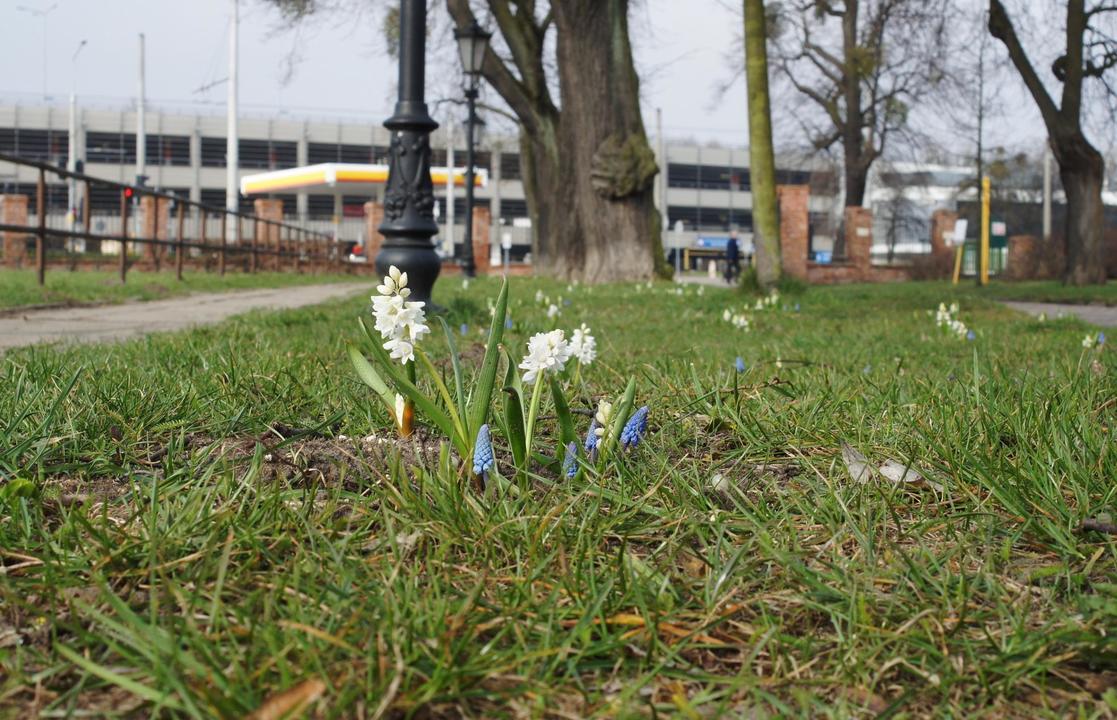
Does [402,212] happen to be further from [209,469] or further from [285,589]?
[285,589]

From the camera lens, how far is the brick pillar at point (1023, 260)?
34128 mm

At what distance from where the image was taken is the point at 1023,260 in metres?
34.5

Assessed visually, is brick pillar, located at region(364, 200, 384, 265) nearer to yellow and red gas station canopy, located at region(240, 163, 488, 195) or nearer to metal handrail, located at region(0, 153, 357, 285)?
yellow and red gas station canopy, located at region(240, 163, 488, 195)

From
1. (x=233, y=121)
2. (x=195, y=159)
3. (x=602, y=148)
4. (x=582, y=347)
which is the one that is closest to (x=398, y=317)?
(x=582, y=347)

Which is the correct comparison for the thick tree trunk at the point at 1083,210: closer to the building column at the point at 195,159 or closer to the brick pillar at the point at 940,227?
the brick pillar at the point at 940,227

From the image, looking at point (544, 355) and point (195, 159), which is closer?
point (544, 355)

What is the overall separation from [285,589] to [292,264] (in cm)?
2610

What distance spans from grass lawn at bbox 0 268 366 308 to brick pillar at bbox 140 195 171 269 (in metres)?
0.29

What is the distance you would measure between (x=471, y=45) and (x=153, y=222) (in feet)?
19.8

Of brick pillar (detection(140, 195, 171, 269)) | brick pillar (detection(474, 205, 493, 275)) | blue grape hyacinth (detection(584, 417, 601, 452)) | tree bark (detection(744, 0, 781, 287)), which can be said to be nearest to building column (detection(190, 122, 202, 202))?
brick pillar (detection(474, 205, 493, 275))

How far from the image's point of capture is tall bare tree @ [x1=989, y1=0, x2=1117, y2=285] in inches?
819

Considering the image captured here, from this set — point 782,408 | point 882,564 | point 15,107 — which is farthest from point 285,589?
point 15,107

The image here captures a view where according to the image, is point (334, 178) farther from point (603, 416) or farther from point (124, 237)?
point (603, 416)

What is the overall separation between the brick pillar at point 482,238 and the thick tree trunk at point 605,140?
2037 centimetres
